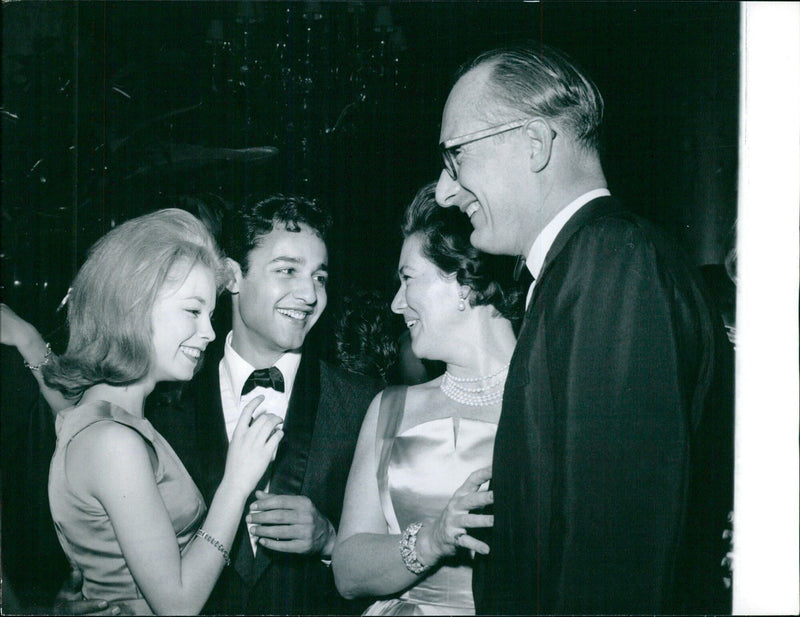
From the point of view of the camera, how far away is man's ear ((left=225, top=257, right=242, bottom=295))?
2570 mm

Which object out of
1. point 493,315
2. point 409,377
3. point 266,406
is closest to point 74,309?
point 266,406

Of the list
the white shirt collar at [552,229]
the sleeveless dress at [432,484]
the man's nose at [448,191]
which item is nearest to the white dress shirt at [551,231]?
the white shirt collar at [552,229]

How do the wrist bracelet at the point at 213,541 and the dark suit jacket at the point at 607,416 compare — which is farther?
the wrist bracelet at the point at 213,541

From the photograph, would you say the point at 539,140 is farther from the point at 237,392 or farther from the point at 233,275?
the point at 237,392

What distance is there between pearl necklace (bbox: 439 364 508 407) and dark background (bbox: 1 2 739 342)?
0.39 meters

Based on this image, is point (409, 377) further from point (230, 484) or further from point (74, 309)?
point (74, 309)

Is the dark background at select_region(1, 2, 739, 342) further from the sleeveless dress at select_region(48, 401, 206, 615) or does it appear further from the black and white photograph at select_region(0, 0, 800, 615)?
the sleeveless dress at select_region(48, 401, 206, 615)

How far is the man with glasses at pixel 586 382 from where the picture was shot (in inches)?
79.5

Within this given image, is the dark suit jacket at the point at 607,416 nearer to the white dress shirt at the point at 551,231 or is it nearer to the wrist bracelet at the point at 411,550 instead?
the white dress shirt at the point at 551,231

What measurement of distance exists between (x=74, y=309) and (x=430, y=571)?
1.46 meters

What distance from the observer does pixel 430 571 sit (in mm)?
2414

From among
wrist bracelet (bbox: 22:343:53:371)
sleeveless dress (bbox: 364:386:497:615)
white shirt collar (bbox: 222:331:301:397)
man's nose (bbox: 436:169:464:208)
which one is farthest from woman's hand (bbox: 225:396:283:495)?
man's nose (bbox: 436:169:464:208)

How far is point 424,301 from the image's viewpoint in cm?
253

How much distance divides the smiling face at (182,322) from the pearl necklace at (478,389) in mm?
817
